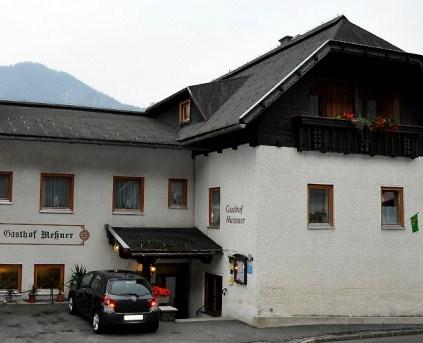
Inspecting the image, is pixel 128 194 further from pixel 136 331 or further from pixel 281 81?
pixel 281 81

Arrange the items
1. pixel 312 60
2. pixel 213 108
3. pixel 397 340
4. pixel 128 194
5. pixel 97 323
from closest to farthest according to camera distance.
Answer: pixel 97 323
pixel 397 340
pixel 312 60
pixel 213 108
pixel 128 194

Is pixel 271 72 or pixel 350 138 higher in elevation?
pixel 271 72

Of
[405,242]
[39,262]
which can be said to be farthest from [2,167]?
[405,242]

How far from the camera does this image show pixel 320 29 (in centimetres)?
2184

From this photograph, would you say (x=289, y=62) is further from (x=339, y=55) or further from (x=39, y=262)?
(x=39, y=262)

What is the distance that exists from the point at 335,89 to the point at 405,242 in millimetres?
5816

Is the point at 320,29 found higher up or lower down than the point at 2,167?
higher up

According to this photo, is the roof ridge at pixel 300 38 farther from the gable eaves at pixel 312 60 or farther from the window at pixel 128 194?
the window at pixel 128 194

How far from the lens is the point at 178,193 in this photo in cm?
2308

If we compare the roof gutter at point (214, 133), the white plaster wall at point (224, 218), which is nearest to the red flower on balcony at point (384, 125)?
the white plaster wall at point (224, 218)

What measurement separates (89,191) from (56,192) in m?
1.20

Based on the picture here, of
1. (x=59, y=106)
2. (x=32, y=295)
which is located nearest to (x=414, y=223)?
(x=32, y=295)

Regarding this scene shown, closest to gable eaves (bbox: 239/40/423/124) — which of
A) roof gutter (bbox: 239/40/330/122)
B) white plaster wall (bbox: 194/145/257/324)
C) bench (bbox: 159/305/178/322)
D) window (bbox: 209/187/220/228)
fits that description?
roof gutter (bbox: 239/40/330/122)

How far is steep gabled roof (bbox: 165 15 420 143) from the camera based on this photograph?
1805 centimetres
